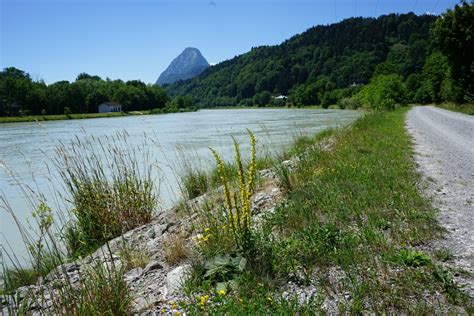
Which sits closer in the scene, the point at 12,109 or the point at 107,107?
the point at 12,109

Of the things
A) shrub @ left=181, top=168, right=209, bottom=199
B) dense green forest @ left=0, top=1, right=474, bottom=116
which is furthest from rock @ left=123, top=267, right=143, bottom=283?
dense green forest @ left=0, top=1, right=474, bottom=116

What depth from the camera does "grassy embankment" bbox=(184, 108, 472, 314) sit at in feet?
10.1

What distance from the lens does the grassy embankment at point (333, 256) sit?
3.09 m

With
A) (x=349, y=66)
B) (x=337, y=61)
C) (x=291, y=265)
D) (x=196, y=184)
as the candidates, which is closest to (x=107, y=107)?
(x=349, y=66)

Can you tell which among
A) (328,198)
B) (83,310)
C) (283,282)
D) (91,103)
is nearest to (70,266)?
(83,310)

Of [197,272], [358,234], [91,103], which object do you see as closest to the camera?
[197,272]

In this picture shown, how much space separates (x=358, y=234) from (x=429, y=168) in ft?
16.9

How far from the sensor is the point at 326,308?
3.07m

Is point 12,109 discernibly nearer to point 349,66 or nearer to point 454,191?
point 454,191

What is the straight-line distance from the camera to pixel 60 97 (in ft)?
284

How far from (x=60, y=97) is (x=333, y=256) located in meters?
95.4

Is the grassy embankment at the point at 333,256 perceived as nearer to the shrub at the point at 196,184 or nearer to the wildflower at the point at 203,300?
the wildflower at the point at 203,300

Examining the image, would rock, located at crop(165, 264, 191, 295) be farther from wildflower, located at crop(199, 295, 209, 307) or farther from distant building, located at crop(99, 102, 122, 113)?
distant building, located at crop(99, 102, 122, 113)

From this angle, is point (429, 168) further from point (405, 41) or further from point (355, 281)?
point (405, 41)
